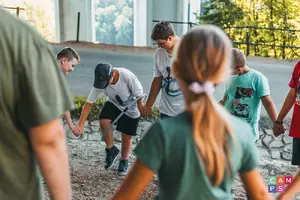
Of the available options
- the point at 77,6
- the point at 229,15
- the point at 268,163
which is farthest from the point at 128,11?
the point at 268,163

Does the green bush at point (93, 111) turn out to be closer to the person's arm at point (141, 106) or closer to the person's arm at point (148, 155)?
the person's arm at point (141, 106)

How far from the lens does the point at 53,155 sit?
1343mm

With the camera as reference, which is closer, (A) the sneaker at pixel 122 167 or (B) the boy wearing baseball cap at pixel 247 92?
(B) the boy wearing baseball cap at pixel 247 92

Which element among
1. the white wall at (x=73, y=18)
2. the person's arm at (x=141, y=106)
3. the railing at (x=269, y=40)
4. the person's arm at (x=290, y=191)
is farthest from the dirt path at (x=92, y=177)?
the white wall at (x=73, y=18)

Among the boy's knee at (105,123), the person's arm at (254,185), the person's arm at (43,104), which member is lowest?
the boy's knee at (105,123)

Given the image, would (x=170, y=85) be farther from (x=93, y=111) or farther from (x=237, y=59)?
(x=93, y=111)

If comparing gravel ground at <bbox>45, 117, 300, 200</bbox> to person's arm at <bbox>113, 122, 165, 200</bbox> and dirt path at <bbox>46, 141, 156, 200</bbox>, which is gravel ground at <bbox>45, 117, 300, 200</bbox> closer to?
dirt path at <bbox>46, 141, 156, 200</bbox>

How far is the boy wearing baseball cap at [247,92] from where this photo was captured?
3789mm

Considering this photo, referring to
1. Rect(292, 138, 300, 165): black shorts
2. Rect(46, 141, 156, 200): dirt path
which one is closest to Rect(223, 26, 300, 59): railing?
Rect(46, 141, 156, 200): dirt path

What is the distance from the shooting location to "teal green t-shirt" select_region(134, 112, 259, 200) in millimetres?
1403

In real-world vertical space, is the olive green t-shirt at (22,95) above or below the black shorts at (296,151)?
above

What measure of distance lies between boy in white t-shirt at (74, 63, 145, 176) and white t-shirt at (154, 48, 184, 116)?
0.35m

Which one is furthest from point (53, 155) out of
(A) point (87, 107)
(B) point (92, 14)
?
(B) point (92, 14)

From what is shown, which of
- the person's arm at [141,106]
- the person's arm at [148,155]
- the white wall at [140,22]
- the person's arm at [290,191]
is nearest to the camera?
the person's arm at [148,155]
